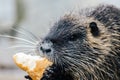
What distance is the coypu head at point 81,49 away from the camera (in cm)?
581

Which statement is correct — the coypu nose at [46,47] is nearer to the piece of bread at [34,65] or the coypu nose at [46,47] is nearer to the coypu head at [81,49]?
the coypu head at [81,49]

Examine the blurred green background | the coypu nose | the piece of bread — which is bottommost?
the piece of bread

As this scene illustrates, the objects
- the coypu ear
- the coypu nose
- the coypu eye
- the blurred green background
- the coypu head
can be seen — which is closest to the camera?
the coypu nose

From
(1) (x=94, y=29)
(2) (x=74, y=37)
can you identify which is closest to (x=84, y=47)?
(2) (x=74, y=37)

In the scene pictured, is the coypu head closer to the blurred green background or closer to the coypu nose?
the coypu nose

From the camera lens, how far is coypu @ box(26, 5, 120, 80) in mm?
5820

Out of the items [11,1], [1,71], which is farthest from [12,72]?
[11,1]

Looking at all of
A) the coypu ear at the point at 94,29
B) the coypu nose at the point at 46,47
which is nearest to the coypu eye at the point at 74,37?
the coypu ear at the point at 94,29

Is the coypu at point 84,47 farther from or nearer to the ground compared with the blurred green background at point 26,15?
nearer to the ground

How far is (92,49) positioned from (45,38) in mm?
553

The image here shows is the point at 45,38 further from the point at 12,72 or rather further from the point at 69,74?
the point at 12,72

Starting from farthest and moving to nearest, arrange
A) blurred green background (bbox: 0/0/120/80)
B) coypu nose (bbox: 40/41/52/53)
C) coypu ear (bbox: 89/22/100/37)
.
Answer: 1. blurred green background (bbox: 0/0/120/80)
2. coypu ear (bbox: 89/22/100/37)
3. coypu nose (bbox: 40/41/52/53)

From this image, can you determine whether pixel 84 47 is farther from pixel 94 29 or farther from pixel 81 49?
pixel 94 29

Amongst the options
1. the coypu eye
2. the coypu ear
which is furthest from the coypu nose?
the coypu ear
